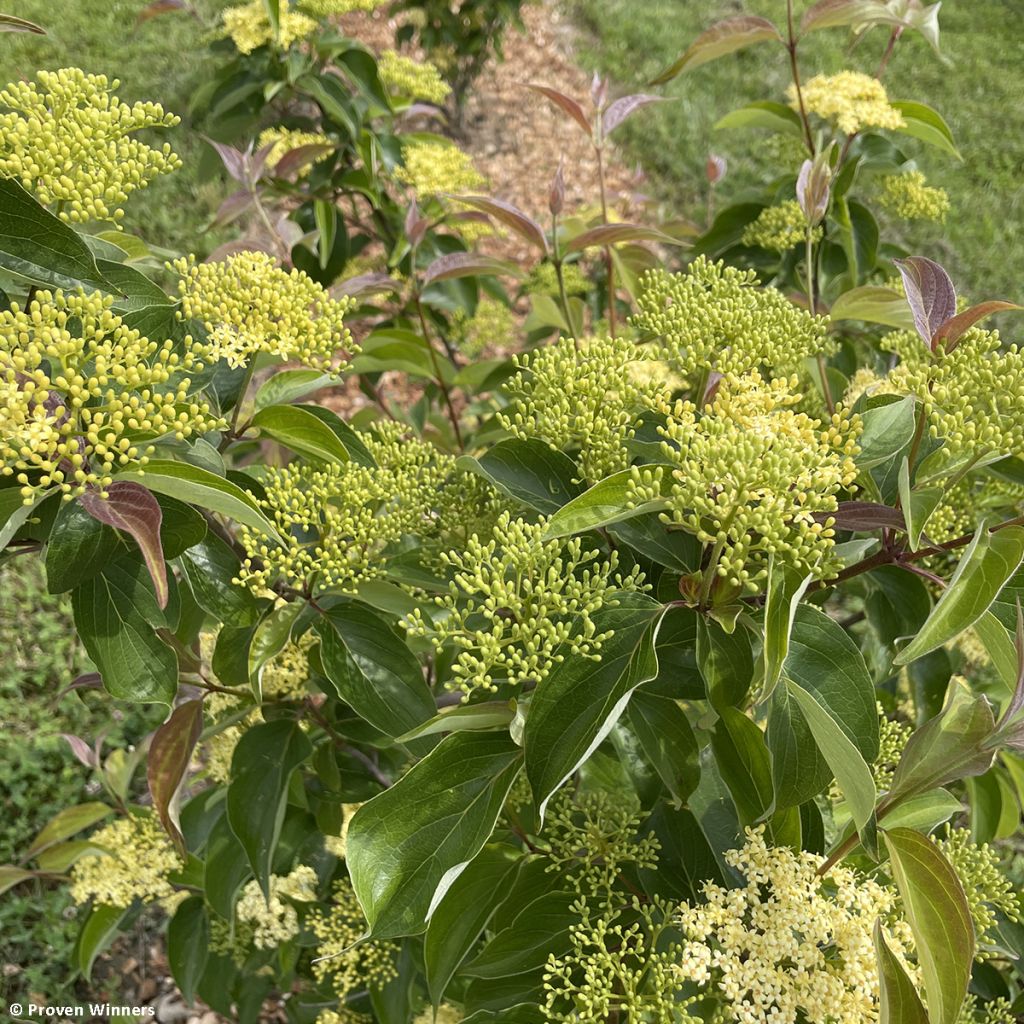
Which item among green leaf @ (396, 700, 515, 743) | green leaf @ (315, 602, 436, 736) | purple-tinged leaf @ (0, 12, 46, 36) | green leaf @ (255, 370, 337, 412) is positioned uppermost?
purple-tinged leaf @ (0, 12, 46, 36)

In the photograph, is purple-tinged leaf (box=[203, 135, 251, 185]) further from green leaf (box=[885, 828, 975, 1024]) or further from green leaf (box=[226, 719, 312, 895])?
green leaf (box=[885, 828, 975, 1024])

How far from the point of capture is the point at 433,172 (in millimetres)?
2643

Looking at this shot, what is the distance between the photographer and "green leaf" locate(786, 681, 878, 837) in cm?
83

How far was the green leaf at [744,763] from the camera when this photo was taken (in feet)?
3.29

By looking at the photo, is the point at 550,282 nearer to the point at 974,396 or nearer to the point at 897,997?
the point at 974,396

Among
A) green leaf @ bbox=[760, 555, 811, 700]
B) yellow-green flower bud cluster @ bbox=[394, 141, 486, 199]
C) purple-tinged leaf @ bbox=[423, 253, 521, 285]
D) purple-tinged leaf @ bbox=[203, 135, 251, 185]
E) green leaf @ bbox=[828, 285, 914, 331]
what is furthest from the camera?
yellow-green flower bud cluster @ bbox=[394, 141, 486, 199]

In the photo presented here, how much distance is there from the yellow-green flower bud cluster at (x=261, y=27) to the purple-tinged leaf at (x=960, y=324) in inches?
82.9

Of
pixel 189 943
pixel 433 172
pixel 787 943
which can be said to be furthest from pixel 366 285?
pixel 787 943

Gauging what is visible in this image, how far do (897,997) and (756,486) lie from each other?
516 mm

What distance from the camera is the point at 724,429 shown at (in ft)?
3.18

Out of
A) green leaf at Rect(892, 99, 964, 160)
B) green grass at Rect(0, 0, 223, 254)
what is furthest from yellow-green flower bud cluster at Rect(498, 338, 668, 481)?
green grass at Rect(0, 0, 223, 254)

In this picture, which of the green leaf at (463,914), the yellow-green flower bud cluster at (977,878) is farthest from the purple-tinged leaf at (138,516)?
the yellow-green flower bud cluster at (977,878)

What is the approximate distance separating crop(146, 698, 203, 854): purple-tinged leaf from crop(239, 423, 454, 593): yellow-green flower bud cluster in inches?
12.7

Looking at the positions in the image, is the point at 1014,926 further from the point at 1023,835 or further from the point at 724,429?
the point at 1023,835
